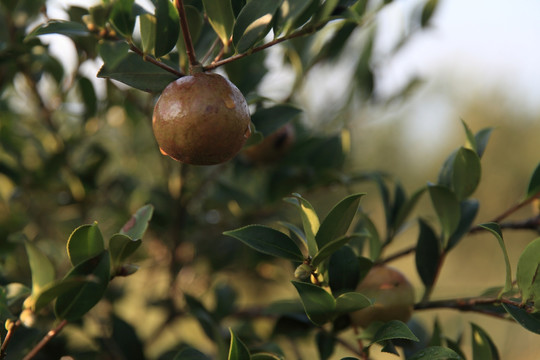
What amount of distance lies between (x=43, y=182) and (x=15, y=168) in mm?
58

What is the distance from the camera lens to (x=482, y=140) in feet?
2.11

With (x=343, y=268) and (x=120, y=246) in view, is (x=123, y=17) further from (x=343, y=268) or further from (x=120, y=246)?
(x=343, y=268)

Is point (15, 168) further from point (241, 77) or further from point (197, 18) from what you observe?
point (197, 18)

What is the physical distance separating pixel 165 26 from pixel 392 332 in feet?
1.21

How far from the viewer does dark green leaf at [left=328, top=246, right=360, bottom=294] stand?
0.54 meters

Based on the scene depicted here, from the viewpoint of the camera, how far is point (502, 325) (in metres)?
2.98

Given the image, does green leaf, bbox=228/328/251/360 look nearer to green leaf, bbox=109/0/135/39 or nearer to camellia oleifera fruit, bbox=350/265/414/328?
camellia oleifera fruit, bbox=350/265/414/328

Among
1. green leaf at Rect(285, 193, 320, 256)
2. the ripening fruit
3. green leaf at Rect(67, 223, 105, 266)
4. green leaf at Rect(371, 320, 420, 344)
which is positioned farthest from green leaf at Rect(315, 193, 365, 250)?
the ripening fruit

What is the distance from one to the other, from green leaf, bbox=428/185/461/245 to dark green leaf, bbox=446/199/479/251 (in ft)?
0.04

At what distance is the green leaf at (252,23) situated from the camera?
1.47 feet

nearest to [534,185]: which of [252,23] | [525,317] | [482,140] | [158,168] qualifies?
[482,140]

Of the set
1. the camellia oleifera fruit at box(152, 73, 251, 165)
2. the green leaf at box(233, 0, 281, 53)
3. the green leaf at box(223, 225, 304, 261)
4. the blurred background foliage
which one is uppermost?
the green leaf at box(233, 0, 281, 53)

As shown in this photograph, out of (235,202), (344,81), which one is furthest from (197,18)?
(344,81)

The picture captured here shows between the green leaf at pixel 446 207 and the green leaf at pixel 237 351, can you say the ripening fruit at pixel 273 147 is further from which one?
the green leaf at pixel 237 351
